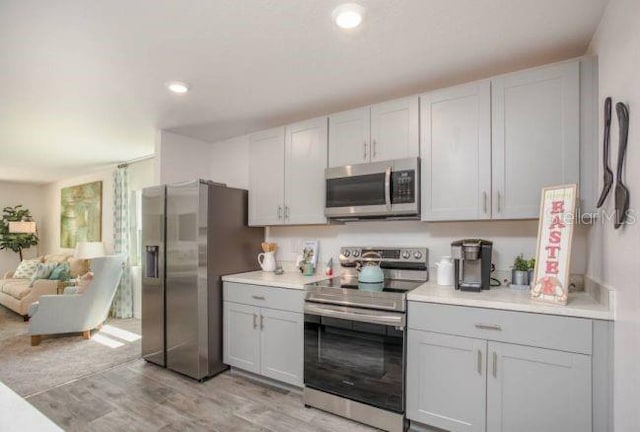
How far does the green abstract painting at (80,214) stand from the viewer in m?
6.00

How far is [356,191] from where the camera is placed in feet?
8.79

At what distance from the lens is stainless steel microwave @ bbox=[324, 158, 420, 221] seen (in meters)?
2.44

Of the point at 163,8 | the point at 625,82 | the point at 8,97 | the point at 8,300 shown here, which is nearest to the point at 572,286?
the point at 625,82

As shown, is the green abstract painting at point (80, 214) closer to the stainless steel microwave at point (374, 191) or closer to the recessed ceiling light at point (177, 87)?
Result: the recessed ceiling light at point (177, 87)

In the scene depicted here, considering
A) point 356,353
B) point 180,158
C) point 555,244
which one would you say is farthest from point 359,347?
point 180,158

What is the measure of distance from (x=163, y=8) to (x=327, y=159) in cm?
156

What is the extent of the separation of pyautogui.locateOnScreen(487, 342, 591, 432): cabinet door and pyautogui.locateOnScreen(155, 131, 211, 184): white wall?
10.7 ft

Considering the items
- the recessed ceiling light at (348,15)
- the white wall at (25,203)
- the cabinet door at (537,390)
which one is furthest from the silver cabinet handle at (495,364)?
the white wall at (25,203)

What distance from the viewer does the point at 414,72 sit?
7.66 ft

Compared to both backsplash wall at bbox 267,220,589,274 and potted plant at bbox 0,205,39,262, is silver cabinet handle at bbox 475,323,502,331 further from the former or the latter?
potted plant at bbox 0,205,39,262

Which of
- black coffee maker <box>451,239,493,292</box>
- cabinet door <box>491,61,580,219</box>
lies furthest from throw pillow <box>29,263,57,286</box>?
cabinet door <box>491,61,580,219</box>

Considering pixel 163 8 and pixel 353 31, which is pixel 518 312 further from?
pixel 163 8

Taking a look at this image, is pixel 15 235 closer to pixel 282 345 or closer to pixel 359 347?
pixel 282 345

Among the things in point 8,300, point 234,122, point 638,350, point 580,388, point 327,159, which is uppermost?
point 234,122
